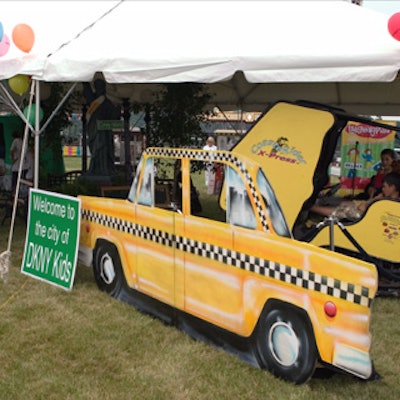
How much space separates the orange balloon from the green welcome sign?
5.55ft

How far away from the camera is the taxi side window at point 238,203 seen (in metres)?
3.76

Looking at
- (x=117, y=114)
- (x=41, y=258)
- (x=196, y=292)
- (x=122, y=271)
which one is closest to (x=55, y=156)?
(x=117, y=114)

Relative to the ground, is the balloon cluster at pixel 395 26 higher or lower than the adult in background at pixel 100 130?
higher

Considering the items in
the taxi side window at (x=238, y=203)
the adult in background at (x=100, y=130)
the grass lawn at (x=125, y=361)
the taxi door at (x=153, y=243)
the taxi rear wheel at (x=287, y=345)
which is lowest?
the grass lawn at (x=125, y=361)

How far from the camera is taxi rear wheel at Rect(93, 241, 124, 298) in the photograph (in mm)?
5156

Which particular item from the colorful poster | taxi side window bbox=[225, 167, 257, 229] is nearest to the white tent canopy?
taxi side window bbox=[225, 167, 257, 229]

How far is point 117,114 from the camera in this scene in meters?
10.5

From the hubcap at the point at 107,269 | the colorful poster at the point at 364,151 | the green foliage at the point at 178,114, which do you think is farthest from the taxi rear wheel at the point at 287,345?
the colorful poster at the point at 364,151

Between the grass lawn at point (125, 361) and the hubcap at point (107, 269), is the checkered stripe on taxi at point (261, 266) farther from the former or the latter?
the grass lawn at point (125, 361)

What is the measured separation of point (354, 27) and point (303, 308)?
3.53 metres

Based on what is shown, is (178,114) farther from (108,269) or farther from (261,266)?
(261,266)

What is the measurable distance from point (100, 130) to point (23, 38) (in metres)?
4.20

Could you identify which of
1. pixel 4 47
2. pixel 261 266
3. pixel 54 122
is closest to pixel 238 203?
pixel 261 266

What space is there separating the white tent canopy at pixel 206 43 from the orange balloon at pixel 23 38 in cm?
10
